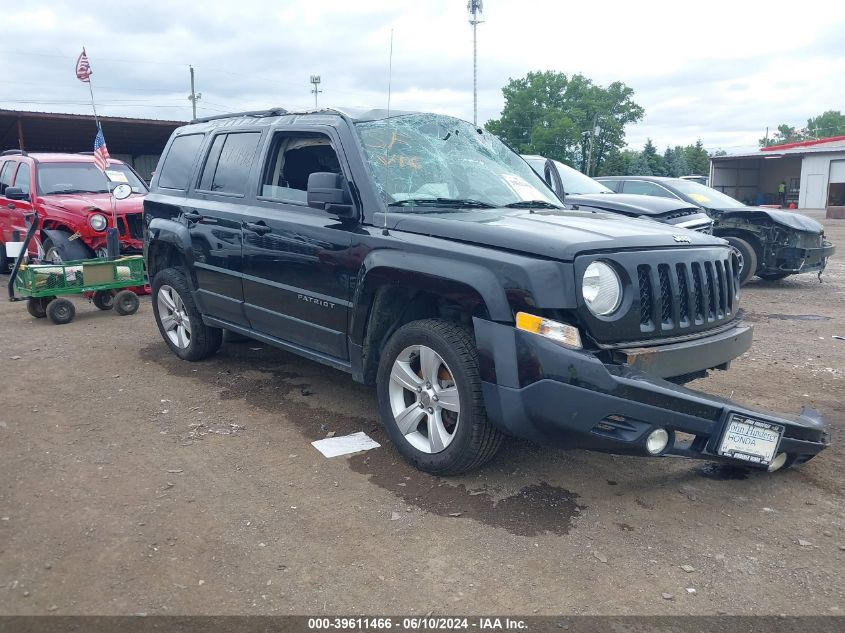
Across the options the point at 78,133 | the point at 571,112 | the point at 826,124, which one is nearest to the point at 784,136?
the point at 826,124

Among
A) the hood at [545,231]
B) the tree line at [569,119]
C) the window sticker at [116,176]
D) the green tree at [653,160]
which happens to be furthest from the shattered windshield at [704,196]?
the tree line at [569,119]

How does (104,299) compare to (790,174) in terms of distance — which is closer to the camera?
(104,299)

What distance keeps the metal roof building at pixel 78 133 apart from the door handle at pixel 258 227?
2011cm

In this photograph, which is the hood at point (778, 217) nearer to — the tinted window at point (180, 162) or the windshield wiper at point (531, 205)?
the windshield wiper at point (531, 205)

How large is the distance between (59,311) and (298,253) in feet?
16.0

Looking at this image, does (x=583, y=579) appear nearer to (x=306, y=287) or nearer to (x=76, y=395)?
(x=306, y=287)

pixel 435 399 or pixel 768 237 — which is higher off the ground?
pixel 768 237

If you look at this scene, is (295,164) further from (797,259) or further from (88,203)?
(797,259)

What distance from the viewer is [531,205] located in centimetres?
477

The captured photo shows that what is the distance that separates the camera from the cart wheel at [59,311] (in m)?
8.20

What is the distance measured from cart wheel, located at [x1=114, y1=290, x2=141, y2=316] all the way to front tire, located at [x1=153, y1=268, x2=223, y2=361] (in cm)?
233

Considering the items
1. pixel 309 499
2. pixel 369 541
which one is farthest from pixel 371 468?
pixel 369 541

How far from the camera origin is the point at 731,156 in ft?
128

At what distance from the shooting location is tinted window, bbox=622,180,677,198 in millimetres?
10938
